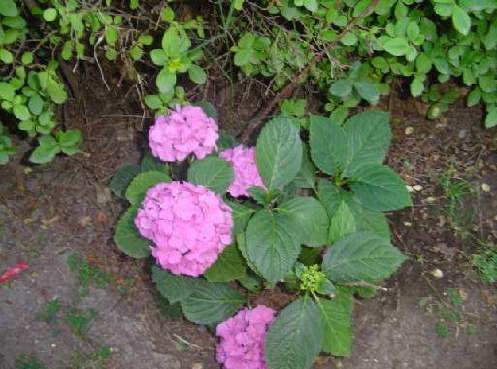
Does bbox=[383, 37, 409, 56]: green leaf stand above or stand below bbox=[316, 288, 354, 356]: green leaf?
above

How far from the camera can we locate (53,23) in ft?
6.81

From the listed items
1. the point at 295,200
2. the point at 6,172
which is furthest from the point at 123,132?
the point at 295,200

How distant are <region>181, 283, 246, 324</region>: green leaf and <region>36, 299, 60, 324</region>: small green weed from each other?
0.54m

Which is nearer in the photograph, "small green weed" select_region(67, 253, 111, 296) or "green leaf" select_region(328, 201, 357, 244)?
"green leaf" select_region(328, 201, 357, 244)

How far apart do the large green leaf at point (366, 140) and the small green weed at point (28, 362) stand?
1.21 meters

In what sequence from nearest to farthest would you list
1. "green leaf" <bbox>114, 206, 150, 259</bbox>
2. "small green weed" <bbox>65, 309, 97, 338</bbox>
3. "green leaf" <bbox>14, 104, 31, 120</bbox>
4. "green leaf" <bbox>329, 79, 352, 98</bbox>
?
"green leaf" <bbox>114, 206, 150, 259</bbox>
"green leaf" <bbox>14, 104, 31, 120</bbox>
"green leaf" <bbox>329, 79, 352, 98</bbox>
"small green weed" <bbox>65, 309, 97, 338</bbox>

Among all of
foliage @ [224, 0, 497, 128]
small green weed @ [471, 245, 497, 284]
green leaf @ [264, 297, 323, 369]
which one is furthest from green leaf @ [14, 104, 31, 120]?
small green weed @ [471, 245, 497, 284]

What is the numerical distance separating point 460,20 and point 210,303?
1.11 m

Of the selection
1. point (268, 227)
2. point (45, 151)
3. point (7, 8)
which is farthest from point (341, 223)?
point (7, 8)

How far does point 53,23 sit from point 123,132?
0.60 meters

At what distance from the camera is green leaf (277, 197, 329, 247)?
1.74m

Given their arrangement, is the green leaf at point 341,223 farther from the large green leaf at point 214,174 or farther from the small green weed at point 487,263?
the small green weed at point 487,263

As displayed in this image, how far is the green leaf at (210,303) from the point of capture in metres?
1.89

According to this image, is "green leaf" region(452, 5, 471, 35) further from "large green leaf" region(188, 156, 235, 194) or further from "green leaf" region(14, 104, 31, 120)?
"green leaf" region(14, 104, 31, 120)
